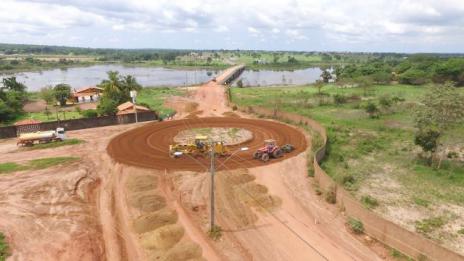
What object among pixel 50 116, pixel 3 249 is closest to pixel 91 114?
pixel 50 116

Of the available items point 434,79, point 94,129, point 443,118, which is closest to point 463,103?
point 443,118

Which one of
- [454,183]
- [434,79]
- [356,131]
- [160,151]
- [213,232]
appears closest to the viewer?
[213,232]

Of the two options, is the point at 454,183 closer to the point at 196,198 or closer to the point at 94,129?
the point at 196,198

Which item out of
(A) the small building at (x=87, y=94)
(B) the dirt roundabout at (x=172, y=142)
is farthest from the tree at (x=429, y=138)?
(A) the small building at (x=87, y=94)

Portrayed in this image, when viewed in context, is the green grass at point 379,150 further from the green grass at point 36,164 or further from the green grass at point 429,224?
the green grass at point 36,164

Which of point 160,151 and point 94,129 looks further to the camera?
point 94,129

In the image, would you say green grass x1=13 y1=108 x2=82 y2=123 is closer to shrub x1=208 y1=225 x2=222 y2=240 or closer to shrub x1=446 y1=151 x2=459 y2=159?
shrub x1=208 y1=225 x2=222 y2=240

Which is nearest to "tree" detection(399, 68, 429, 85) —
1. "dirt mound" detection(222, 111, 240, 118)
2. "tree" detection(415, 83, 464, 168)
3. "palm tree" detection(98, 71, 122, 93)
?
"dirt mound" detection(222, 111, 240, 118)
